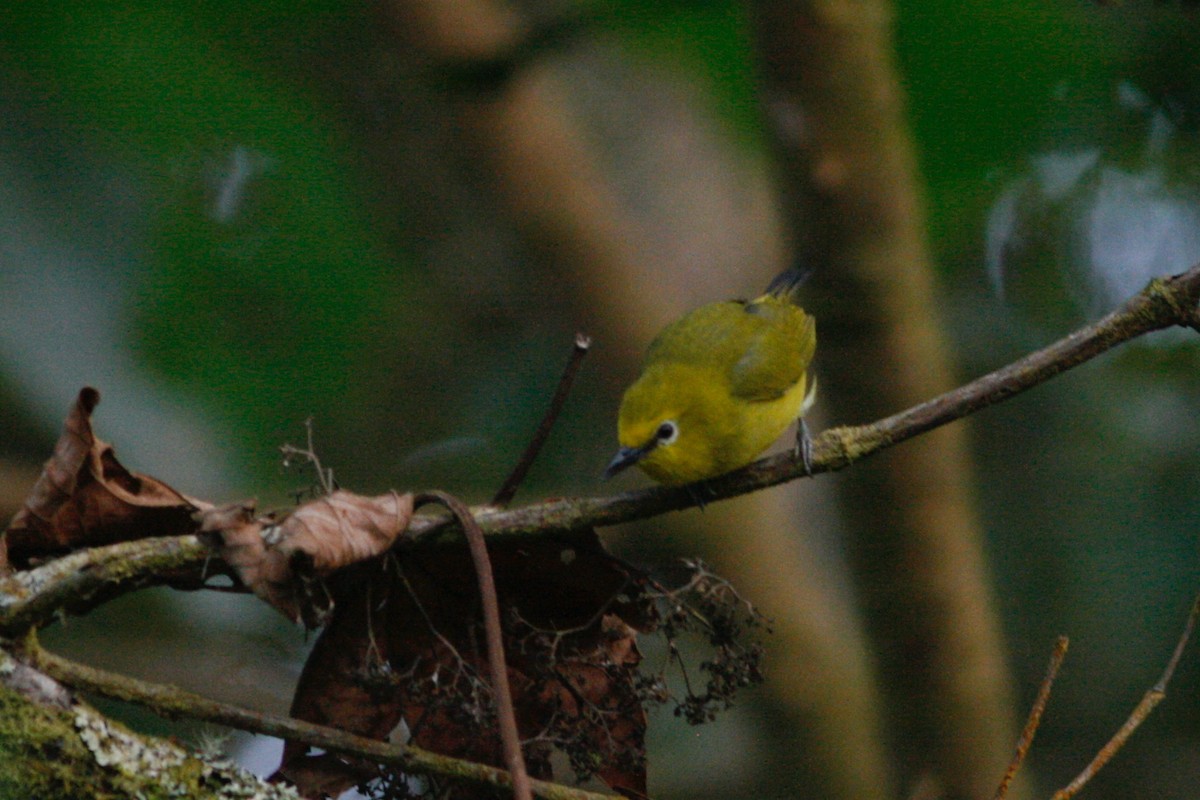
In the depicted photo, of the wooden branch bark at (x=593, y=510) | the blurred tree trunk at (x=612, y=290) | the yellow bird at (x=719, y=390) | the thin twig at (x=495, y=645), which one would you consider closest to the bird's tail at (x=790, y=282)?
the yellow bird at (x=719, y=390)

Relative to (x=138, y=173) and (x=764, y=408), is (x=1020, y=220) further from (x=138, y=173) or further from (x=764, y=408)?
(x=138, y=173)

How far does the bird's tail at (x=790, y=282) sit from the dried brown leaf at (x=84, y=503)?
1858 millimetres

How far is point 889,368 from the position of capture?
3.07 m

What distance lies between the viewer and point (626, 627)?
1.71 m

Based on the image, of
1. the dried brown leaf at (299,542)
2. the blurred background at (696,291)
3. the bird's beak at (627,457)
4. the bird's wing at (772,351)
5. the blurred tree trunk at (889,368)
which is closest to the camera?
the dried brown leaf at (299,542)

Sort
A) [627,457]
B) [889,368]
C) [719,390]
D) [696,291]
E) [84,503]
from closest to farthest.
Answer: [84,503], [627,457], [719,390], [889,368], [696,291]

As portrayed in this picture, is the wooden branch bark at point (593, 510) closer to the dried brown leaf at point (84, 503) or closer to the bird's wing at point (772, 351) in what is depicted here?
the dried brown leaf at point (84, 503)

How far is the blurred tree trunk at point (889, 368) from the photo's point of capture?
282 centimetres

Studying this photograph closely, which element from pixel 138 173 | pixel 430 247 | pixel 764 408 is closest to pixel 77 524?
pixel 764 408

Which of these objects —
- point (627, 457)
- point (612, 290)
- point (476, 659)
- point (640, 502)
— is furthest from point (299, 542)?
point (612, 290)

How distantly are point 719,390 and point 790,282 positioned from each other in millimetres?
575

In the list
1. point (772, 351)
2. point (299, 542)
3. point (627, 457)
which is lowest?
point (299, 542)

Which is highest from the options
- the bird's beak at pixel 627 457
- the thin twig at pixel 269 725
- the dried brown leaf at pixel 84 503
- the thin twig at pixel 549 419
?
the bird's beak at pixel 627 457

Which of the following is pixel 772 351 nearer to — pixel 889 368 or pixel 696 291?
pixel 889 368
